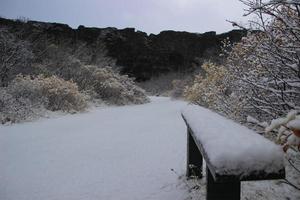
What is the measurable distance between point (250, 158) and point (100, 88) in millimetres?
14677

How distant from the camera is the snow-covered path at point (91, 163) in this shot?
10.7 ft

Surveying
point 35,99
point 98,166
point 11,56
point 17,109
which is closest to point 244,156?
point 98,166

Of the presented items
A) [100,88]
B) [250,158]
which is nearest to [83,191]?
[250,158]

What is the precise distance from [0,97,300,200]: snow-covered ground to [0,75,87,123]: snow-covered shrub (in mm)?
1234

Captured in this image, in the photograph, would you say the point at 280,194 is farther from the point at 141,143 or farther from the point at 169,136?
the point at 169,136

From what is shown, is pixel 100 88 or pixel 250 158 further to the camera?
pixel 100 88

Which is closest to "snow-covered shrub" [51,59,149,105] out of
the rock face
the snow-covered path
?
the snow-covered path

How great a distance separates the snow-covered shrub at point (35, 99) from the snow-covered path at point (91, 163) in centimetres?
110

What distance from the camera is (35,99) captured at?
9.90 metres

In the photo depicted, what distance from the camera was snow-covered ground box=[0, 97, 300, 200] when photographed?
10.3 ft

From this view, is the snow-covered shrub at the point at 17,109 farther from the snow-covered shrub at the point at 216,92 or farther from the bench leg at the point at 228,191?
the bench leg at the point at 228,191

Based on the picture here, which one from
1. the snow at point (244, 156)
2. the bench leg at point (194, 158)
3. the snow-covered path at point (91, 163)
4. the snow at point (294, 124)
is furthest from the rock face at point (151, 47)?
the snow at point (294, 124)

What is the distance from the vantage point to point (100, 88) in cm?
1582

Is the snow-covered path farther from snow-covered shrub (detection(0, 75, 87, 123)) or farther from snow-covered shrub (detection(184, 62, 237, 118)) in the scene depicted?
snow-covered shrub (detection(0, 75, 87, 123))
